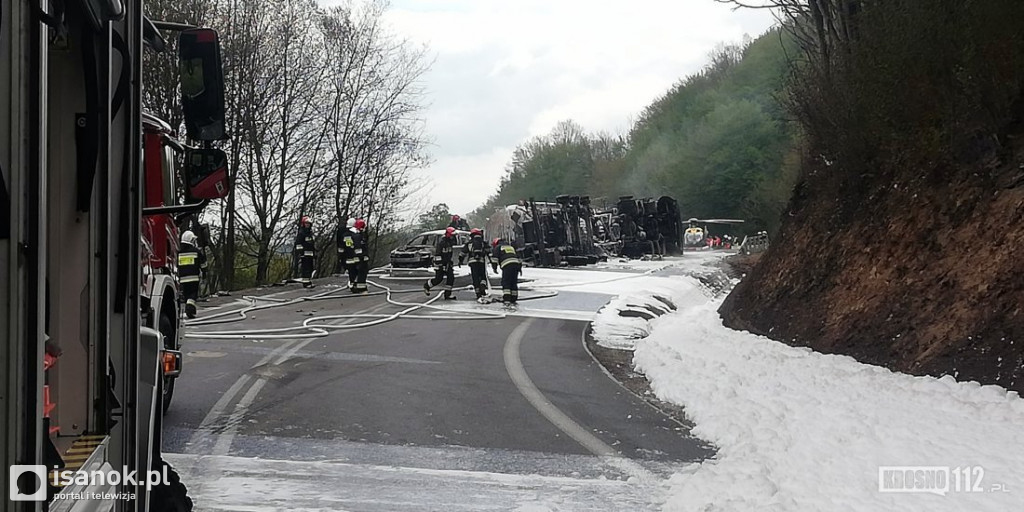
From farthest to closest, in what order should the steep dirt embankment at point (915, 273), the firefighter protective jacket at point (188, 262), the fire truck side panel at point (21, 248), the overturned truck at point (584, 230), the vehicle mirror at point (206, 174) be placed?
the overturned truck at point (584, 230) → the firefighter protective jacket at point (188, 262) → the steep dirt embankment at point (915, 273) → the vehicle mirror at point (206, 174) → the fire truck side panel at point (21, 248)

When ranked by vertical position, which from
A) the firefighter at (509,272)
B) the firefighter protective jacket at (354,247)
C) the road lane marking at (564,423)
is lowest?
the road lane marking at (564,423)

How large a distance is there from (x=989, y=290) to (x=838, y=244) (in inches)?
159

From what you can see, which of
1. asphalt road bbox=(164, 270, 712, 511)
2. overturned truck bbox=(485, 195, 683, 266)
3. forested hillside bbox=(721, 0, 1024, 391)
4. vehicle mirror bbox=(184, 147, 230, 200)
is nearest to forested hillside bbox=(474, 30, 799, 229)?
overturned truck bbox=(485, 195, 683, 266)

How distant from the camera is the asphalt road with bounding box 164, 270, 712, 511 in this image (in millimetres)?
5391

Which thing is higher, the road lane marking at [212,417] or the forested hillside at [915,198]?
the forested hillside at [915,198]

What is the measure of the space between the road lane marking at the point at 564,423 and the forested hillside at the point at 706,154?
27.8m

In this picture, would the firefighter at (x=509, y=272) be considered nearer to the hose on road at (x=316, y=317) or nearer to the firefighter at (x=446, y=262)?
the hose on road at (x=316, y=317)

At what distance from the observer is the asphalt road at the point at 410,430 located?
17.7ft

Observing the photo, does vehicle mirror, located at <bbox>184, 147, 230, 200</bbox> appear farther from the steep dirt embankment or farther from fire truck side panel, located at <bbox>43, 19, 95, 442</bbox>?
the steep dirt embankment

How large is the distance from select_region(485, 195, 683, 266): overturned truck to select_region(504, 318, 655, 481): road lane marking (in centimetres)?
1962

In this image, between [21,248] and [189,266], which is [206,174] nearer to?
[21,248]

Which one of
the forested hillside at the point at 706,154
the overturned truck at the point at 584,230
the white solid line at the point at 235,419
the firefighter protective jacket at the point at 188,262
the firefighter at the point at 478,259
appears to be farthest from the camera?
the forested hillside at the point at 706,154

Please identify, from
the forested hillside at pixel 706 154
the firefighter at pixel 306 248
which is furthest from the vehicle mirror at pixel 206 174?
the forested hillside at pixel 706 154

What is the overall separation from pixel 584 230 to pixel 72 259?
32.6m
